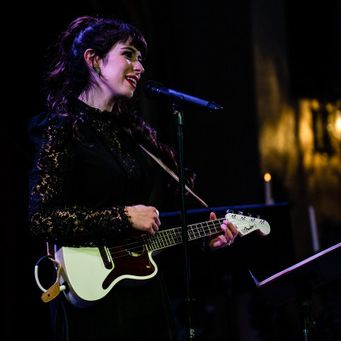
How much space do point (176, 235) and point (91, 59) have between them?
3.00ft

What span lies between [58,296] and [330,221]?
6047 mm

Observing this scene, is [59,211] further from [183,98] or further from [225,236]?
[225,236]

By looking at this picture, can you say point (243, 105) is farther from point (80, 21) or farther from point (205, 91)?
point (80, 21)

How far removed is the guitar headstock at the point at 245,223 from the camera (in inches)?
111

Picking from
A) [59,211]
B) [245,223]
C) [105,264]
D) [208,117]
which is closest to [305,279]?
[245,223]

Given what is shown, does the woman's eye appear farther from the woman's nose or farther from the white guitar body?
the white guitar body

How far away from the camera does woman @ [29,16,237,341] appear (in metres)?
2.30

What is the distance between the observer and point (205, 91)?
615 centimetres

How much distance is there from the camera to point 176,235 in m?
2.63

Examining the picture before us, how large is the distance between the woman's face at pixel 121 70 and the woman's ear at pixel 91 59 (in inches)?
0.8

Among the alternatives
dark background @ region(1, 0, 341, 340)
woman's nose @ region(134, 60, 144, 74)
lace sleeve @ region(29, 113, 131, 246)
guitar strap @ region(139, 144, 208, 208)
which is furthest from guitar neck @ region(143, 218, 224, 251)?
woman's nose @ region(134, 60, 144, 74)

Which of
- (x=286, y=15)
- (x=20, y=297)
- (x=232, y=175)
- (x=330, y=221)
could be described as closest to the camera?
(x=20, y=297)

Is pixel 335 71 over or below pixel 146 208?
over

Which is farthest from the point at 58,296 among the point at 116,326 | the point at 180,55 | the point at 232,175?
the point at 180,55
